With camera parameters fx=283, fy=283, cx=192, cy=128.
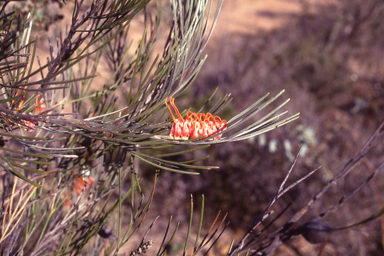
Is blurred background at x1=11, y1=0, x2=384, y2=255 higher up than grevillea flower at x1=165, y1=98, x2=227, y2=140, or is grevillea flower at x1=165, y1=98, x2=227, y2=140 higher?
blurred background at x1=11, y1=0, x2=384, y2=255

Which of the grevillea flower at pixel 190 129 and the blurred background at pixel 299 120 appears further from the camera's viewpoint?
the blurred background at pixel 299 120

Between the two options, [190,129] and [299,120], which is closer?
[190,129]

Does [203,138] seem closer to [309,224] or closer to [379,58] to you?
[309,224]

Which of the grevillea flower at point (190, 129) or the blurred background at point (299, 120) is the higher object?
the blurred background at point (299, 120)

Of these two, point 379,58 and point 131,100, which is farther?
point 379,58

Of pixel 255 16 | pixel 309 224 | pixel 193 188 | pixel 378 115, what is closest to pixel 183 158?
pixel 193 188

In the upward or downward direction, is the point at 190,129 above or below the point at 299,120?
below

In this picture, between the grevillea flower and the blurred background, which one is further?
the blurred background

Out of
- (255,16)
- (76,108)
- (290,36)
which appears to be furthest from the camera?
(255,16)
